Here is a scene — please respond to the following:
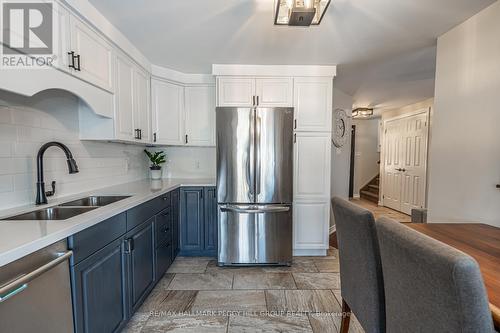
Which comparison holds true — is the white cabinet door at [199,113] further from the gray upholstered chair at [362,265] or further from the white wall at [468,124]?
the white wall at [468,124]

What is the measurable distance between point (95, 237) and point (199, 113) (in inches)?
86.5

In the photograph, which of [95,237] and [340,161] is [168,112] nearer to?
[95,237]

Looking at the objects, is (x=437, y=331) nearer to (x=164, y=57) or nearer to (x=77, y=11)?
(x=77, y=11)

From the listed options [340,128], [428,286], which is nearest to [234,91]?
[340,128]

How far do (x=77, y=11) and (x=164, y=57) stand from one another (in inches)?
43.0

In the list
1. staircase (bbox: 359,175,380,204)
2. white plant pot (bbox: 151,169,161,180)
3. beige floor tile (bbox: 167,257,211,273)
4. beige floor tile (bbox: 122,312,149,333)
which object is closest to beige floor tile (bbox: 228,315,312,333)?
beige floor tile (bbox: 122,312,149,333)

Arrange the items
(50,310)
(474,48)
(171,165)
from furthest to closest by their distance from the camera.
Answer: (171,165) → (474,48) → (50,310)

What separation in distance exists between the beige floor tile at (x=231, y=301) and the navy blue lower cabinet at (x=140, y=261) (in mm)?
447

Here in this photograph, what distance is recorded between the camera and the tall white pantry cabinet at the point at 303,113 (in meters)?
2.85

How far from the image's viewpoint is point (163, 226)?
92.5 inches

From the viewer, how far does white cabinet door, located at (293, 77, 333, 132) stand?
2.88 meters

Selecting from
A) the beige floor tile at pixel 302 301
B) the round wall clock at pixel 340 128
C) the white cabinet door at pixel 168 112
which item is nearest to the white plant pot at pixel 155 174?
the white cabinet door at pixel 168 112

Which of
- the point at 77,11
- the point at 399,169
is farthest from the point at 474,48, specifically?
the point at 399,169

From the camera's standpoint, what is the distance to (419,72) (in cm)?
316
